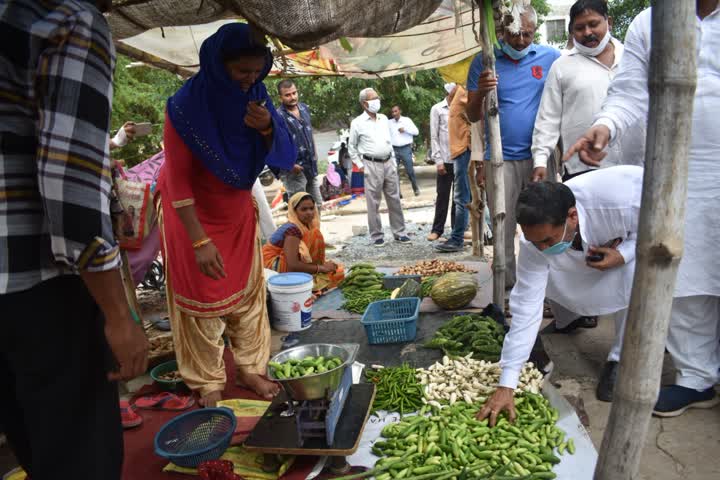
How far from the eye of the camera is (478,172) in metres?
6.50

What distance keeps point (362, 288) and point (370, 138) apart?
11.3ft

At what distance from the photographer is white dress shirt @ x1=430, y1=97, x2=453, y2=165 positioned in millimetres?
8234

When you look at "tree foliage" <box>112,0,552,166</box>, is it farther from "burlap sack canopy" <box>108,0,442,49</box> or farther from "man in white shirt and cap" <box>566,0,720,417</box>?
"man in white shirt and cap" <box>566,0,720,417</box>

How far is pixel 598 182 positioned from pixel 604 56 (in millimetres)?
1413

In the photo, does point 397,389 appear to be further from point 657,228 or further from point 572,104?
point 572,104

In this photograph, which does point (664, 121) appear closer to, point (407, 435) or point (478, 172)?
point (407, 435)

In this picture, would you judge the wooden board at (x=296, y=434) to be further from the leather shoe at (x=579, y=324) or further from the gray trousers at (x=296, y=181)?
the gray trousers at (x=296, y=181)

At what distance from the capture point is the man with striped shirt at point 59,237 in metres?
1.24

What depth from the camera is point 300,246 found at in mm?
5312

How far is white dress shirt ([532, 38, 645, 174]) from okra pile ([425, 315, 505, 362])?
128 centimetres

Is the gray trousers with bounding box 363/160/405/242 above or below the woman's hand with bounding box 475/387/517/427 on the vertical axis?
above

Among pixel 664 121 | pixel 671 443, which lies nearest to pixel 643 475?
pixel 671 443

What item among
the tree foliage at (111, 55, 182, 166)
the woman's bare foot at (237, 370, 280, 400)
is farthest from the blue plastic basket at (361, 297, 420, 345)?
the tree foliage at (111, 55, 182, 166)

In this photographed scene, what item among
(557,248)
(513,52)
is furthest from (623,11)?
(557,248)
